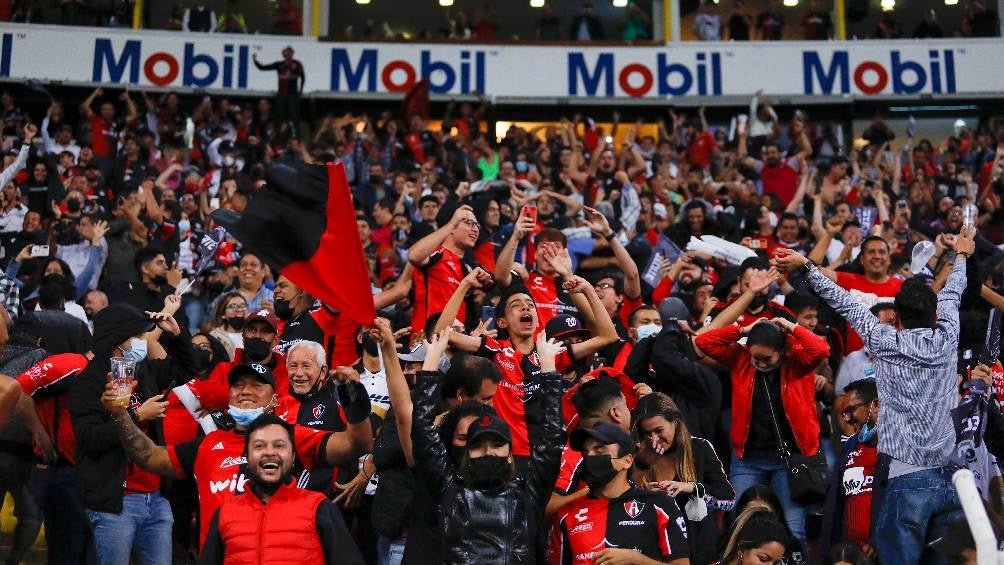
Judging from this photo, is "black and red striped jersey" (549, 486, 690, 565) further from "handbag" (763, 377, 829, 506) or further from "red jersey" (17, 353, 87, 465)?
"red jersey" (17, 353, 87, 465)

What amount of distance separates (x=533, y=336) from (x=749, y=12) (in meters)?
22.6

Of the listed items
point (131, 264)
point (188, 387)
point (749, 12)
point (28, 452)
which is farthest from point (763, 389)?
point (749, 12)

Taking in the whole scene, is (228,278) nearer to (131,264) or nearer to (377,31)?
(131,264)

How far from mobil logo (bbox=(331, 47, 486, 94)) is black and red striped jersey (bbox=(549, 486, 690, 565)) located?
720 inches

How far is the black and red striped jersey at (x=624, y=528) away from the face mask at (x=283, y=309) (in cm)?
389

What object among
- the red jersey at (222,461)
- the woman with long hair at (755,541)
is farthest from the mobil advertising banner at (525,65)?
the woman with long hair at (755,541)

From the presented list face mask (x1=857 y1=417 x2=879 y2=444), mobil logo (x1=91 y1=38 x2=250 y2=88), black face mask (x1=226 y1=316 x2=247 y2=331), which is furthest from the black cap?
mobil logo (x1=91 y1=38 x2=250 y2=88)

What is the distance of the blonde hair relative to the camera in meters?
6.76

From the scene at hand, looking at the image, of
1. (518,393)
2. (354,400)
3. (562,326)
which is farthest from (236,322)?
(354,400)

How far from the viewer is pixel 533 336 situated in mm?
7902

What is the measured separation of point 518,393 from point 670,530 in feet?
5.00

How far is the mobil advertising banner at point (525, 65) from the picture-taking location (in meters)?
23.4

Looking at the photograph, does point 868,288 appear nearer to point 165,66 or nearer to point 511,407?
point 511,407

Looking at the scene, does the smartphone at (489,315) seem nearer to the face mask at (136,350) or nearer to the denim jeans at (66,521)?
the face mask at (136,350)
